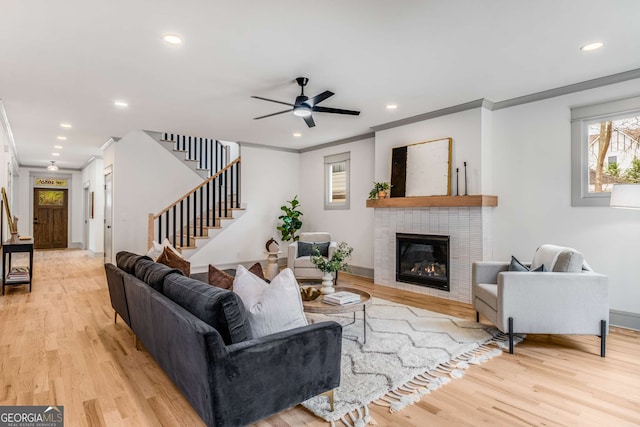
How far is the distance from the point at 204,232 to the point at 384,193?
3.74m

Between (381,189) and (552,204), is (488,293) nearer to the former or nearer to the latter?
(552,204)

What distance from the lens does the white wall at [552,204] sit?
12.6ft

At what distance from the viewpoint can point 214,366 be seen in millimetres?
1709

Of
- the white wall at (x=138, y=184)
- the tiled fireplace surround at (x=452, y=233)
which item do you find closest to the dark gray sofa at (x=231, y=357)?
the tiled fireplace surround at (x=452, y=233)

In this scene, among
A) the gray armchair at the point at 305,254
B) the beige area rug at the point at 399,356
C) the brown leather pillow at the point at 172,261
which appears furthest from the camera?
the gray armchair at the point at 305,254

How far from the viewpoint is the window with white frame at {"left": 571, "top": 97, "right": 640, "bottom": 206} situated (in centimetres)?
385

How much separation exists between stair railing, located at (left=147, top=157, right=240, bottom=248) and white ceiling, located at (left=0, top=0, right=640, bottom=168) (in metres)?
2.09

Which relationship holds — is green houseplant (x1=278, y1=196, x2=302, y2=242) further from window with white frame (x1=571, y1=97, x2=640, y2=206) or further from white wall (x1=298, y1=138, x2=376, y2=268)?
window with white frame (x1=571, y1=97, x2=640, y2=206)

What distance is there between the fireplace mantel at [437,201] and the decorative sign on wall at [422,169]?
4.6 inches

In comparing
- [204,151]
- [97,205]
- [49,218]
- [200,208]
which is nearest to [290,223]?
[200,208]

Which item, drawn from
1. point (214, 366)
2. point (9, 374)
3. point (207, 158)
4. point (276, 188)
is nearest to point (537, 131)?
point (214, 366)

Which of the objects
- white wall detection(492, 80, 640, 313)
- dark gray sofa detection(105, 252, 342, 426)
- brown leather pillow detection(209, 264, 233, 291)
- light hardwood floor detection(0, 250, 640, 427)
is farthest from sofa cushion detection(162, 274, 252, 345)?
white wall detection(492, 80, 640, 313)

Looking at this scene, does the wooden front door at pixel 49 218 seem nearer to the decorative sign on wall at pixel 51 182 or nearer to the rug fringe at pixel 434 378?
the decorative sign on wall at pixel 51 182

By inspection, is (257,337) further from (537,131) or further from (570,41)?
(537,131)
